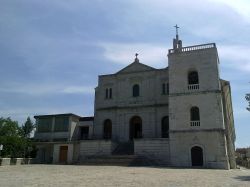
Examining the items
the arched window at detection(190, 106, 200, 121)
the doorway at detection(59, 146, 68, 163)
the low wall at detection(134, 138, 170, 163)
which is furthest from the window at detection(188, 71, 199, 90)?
the doorway at detection(59, 146, 68, 163)

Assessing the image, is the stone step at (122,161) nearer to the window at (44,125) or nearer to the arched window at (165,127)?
the arched window at (165,127)

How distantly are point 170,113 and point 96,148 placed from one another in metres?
9.16

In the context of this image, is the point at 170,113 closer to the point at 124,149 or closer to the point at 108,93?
the point at 124,149

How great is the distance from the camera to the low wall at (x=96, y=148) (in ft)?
101

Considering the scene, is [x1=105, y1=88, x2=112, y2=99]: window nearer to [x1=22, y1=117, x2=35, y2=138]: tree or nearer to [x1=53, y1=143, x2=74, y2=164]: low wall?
[x1=53, y1=143, x2=74, y2=164]: low wall

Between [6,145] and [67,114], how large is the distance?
8448 mm

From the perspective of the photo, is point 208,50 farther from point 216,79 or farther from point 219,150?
point 219,150

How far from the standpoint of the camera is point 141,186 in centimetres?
1002

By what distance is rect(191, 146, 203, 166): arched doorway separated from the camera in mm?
26469

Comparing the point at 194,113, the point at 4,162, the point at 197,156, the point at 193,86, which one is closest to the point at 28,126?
the point at 4,162

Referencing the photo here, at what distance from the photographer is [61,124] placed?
124 ft

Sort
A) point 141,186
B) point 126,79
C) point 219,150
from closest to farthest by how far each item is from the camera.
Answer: point 141,186 → point 219,150 → point 126,79

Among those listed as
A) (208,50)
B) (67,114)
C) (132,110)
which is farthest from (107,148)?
(208,50)

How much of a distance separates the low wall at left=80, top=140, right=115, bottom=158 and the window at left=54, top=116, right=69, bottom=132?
6.54 meters
